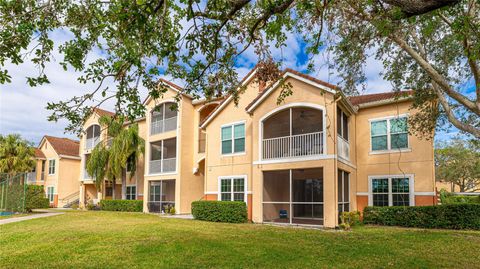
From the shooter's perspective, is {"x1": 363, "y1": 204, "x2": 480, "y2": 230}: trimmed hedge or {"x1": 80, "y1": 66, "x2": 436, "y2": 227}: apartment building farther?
{"x1": 80, "y1": 66, "x2": 436, "y2": 227}: apartment building

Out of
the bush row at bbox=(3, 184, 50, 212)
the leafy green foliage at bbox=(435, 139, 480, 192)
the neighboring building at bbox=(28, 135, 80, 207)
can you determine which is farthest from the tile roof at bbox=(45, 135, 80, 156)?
the leafy green foliage at bbox=(435, 139, 480, 192)

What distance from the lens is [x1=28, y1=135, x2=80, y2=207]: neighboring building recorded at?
37094mm

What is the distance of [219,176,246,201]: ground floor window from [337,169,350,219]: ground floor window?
5471 millimetres

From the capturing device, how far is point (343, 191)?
17.0 meters

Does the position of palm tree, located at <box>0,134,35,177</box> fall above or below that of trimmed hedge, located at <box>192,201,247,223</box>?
above

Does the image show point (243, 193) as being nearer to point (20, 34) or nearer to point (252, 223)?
point (252, 223)

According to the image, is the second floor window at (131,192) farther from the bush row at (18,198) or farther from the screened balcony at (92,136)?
the bush row at (18,198)

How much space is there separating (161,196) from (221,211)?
9.28 metres

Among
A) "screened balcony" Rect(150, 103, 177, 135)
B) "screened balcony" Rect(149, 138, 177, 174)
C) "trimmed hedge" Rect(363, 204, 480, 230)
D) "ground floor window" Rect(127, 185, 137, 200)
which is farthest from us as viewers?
"ground floor window" Rect(127, 185, 137, 200)

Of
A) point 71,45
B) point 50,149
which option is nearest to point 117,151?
point 50,149

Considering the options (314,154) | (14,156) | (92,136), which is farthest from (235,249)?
(14,156)

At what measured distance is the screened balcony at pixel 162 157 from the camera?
25922 mm

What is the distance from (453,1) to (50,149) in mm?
42701

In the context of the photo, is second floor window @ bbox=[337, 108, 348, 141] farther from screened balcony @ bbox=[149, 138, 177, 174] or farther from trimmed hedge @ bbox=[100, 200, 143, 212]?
trimmed hedge @ bbox=[100, 200, 143, 212]
